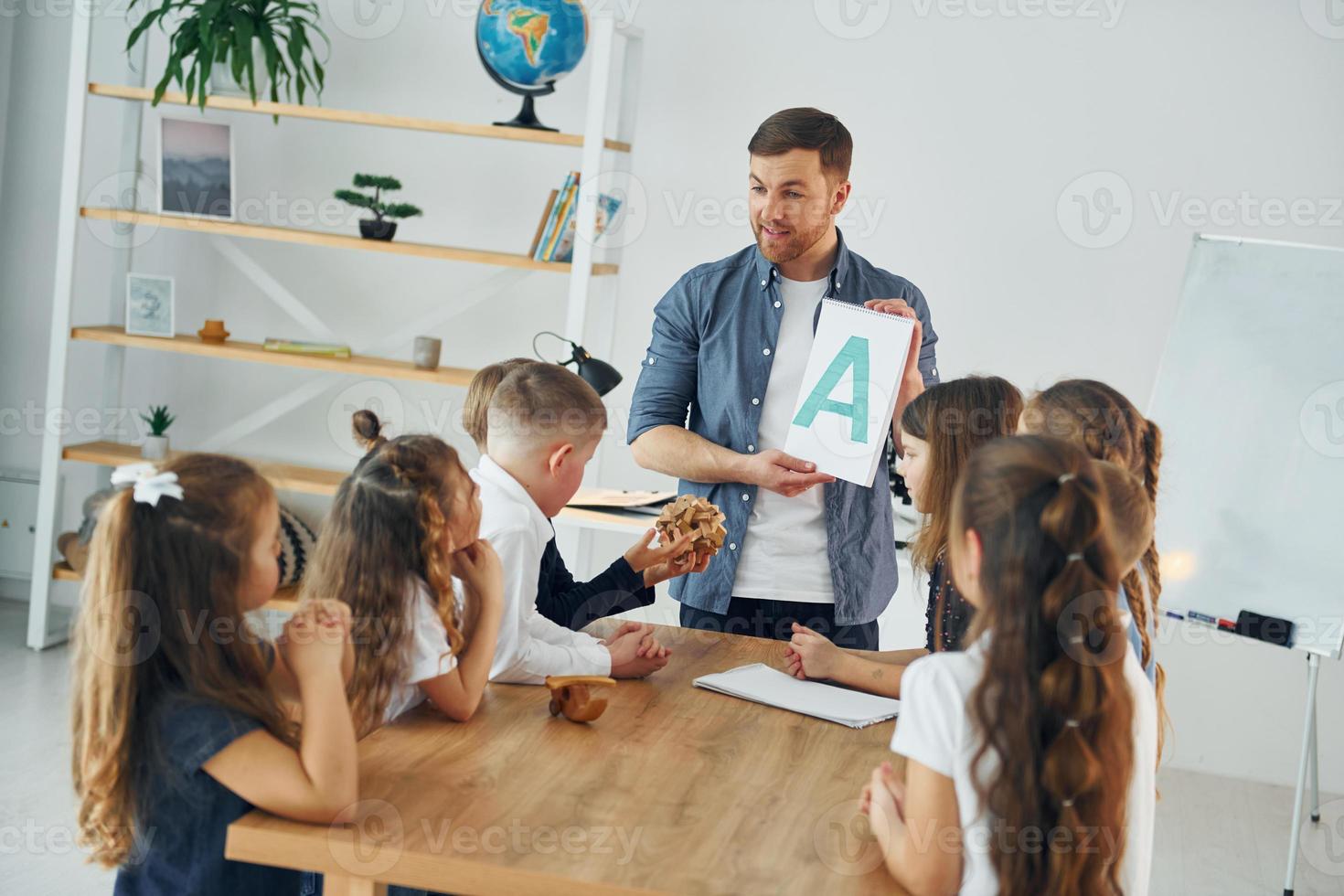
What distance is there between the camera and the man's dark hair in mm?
2256

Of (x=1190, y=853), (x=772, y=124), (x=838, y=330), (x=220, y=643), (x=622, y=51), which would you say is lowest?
(x=1190, y=853)

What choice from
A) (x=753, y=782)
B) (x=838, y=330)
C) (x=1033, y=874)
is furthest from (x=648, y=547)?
(x=1033, y=874)

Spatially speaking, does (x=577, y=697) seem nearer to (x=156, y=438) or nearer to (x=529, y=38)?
(x=529, y=38)

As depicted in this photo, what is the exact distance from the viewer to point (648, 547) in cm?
209

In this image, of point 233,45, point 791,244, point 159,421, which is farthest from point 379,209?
point 791,244

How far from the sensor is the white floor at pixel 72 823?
2.70 metres

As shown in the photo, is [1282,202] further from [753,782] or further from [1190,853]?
[753,782]

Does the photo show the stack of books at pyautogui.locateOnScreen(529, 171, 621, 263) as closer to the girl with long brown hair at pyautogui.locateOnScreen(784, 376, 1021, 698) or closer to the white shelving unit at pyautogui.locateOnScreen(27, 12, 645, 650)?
the white shelving unit at pyautogui.locateOnScreen(27, 12, 645, 650)

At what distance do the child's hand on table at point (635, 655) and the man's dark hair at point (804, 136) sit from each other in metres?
0.92

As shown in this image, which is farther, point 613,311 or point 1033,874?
point 613,311

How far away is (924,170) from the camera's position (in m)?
3.86

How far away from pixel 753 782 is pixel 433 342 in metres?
2.62

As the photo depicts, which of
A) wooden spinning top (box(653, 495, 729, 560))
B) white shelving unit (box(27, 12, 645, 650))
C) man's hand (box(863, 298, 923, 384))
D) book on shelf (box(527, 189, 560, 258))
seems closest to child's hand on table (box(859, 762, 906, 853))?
wooden spinning top (box(653, 495, 729, 560))

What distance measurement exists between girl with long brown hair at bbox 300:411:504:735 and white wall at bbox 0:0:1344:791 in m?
2.51
